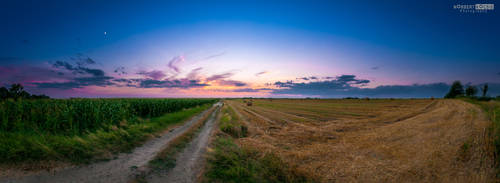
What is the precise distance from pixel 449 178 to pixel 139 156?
349 inches

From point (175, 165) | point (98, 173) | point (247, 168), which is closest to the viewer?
point (247, 168)

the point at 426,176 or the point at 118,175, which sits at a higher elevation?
the point at 426,176

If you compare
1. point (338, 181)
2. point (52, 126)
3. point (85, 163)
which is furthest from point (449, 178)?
point (52, 126)

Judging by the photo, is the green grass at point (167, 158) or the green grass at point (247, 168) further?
the green grass at point (167, 158)

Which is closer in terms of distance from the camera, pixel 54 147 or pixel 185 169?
pixel 185 169

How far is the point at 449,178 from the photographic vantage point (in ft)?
11.9

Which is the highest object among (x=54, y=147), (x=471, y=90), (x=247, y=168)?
(x=471, y=90)

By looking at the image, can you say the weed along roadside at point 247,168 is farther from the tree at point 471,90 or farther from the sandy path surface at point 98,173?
the tree at point 471,90

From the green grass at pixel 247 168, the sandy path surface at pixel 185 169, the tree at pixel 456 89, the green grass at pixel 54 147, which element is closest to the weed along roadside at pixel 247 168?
the green grass at pixel 247 168

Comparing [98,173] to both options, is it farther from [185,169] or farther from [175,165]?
[185,169]

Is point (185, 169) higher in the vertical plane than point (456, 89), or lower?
lower

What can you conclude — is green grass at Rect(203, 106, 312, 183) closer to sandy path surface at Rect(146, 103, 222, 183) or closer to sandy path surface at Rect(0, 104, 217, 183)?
sandy path surface at Rect(146, 103, 222, 183)

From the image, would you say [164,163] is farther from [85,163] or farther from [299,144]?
[299,144]

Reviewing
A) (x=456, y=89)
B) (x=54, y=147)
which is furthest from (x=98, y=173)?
(x=456, y=89)
